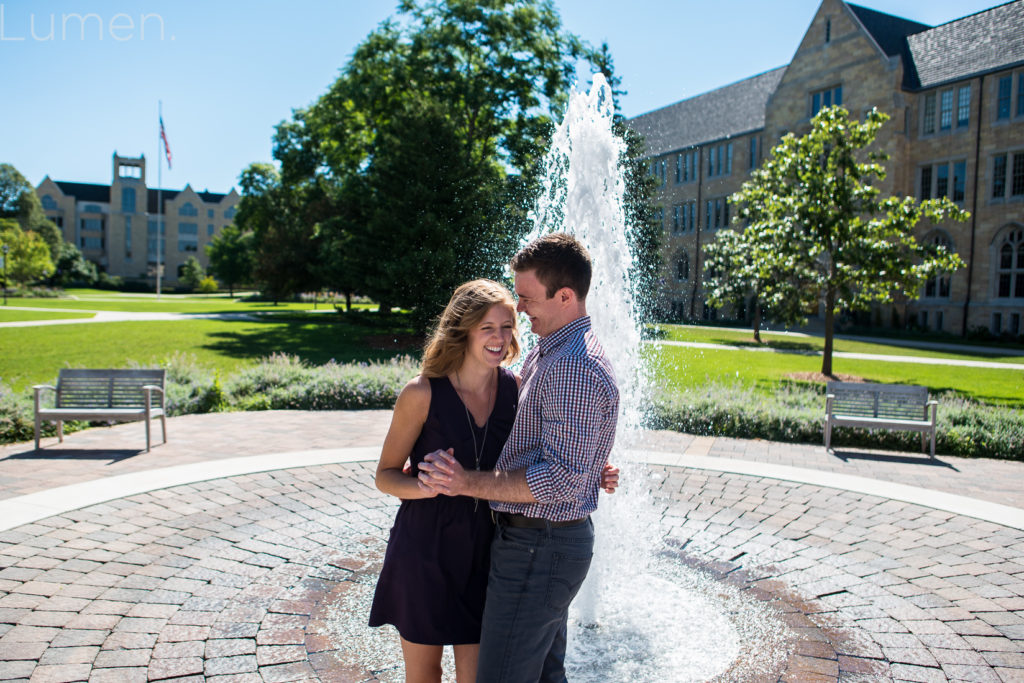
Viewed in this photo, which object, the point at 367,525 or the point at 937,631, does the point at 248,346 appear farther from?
the point at 937,631

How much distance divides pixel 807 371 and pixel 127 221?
102033 mm

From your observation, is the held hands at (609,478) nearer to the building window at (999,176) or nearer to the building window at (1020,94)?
the building window at (999,176)

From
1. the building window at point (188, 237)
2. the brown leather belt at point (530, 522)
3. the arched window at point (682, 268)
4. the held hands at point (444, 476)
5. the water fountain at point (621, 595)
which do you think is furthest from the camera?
the building window at point (188, 237)

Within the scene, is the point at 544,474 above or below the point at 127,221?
below

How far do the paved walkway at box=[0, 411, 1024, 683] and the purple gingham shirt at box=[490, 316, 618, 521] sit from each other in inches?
78.7

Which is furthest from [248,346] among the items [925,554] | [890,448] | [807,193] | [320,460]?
[925,554]

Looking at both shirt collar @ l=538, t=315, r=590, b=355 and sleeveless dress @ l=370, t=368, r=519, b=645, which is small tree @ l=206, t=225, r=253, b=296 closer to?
sleeveless dress @ l=370, t=368, r=519, b=645

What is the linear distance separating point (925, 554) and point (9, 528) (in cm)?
756

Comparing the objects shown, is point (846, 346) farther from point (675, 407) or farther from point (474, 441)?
point (474, 441)

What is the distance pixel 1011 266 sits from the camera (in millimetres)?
34875

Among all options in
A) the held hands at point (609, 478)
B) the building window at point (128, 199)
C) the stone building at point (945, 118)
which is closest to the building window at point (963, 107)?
the stone building at point (945, 118)

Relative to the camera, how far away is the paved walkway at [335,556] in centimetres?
384

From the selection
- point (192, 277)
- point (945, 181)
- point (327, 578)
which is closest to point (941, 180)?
point (945, 181)

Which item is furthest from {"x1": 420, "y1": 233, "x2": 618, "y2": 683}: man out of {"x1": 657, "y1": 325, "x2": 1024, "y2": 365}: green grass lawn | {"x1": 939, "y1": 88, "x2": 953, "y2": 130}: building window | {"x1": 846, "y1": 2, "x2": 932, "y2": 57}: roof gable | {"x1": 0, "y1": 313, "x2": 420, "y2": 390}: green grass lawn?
{"x1": 846, "y1": 2, "x2": 932, "y2": 57}: roof gable
